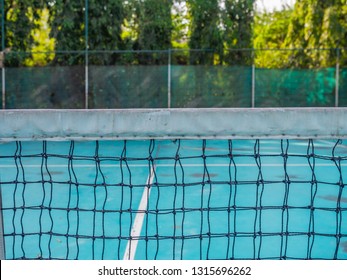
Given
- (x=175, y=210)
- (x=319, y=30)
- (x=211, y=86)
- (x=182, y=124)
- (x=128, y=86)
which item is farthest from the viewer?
(x=319, y=30)

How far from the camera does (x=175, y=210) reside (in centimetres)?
399

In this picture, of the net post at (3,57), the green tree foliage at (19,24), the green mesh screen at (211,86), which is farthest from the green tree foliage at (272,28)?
the net post at (3,57)

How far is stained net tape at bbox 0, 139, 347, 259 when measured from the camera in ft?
11.4

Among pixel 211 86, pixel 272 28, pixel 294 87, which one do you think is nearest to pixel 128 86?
pixel 211 86

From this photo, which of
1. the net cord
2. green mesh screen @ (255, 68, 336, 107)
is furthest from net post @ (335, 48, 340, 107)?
the net cord

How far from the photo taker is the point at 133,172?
8438mm

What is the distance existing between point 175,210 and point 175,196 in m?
0.26

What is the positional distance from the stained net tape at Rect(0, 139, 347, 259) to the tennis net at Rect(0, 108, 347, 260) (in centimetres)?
2

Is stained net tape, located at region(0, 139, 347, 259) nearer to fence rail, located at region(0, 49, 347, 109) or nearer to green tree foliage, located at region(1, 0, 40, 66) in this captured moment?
fence rail, located at region(0, 49, 347, 109)

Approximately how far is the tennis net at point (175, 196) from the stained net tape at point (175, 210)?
0.02 meters

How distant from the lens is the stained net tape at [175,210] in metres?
3.47

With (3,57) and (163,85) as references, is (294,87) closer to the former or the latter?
(163,85)
